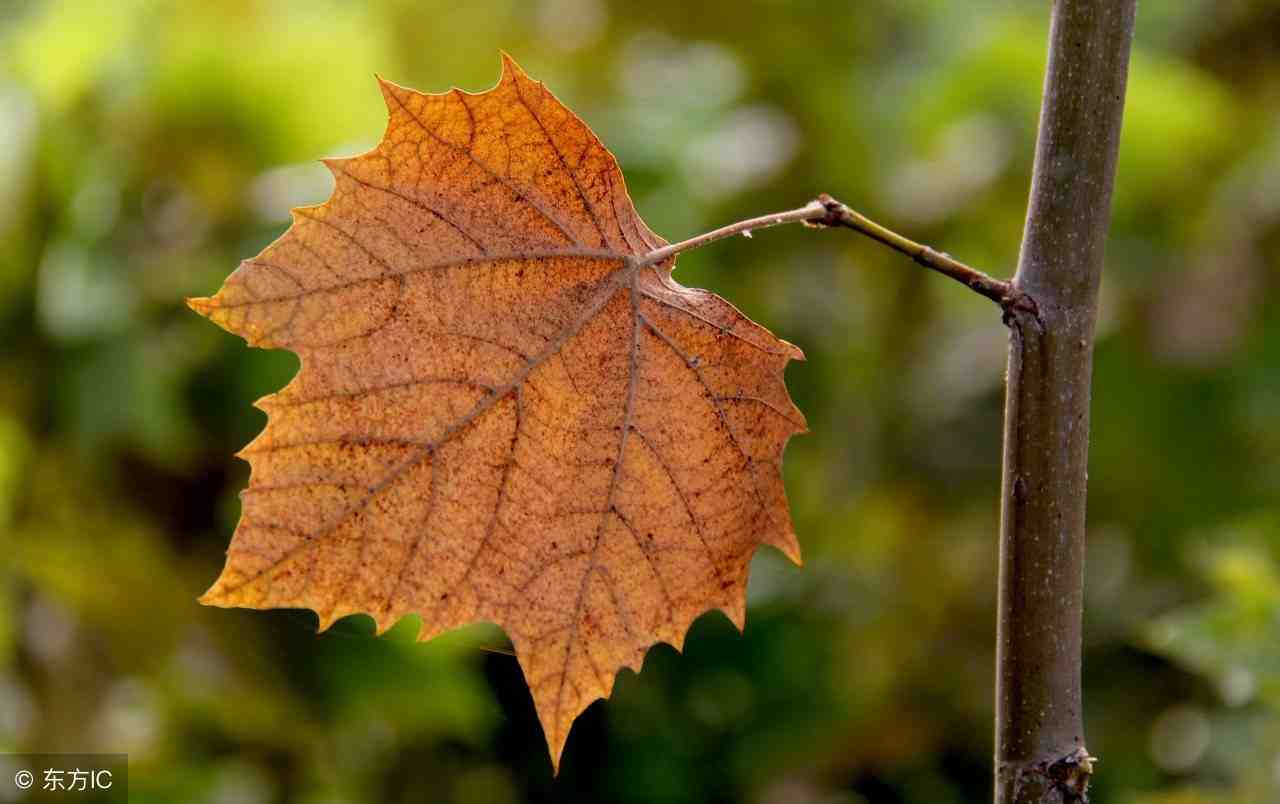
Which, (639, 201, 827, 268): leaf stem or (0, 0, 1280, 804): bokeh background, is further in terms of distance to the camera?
(0, 0, 1280, 804): bokeh background

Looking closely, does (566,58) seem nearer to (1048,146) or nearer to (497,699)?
(497,699)

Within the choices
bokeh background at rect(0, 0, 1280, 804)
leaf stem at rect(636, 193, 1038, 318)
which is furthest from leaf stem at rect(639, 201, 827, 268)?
bokeh background at rect(0, 0, 1280, 804)

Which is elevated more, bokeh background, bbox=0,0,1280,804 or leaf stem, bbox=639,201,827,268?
bokeh background, bbox=0,0,1280,804

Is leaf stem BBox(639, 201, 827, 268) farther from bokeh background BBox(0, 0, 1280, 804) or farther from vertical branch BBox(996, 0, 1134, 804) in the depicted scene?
bokeh background BBox(0, 0, 1280, 804)

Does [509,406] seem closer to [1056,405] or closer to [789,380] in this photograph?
[1056,405]

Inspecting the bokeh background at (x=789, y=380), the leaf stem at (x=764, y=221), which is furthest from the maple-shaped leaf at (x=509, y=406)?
the bokeh background at (x=789, y=380)
